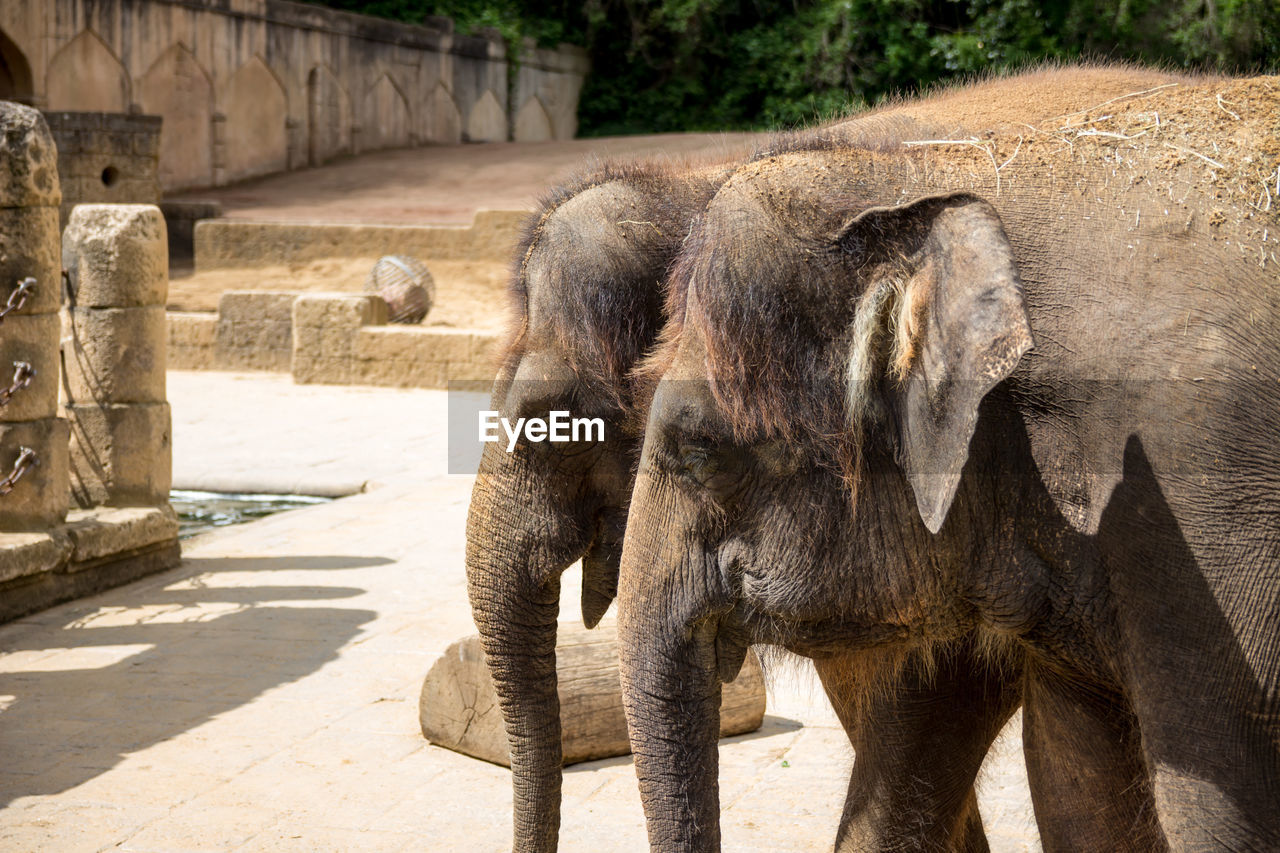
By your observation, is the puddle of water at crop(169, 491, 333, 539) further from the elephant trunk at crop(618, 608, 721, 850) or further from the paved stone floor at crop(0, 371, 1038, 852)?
the elephant trunk at crop(618, 608, 721, 850)

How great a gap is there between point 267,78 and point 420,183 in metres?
3.73

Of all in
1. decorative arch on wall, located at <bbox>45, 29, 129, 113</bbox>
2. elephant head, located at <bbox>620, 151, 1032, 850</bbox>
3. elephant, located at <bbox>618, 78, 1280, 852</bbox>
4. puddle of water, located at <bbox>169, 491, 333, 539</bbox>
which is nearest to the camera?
elephant, located at <bbox>618, 78, 1280, 852</bbox>

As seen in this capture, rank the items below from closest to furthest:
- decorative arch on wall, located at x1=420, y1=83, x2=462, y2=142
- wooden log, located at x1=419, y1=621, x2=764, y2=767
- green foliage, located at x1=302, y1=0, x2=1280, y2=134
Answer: wooden log, located at x1=419, y1=621, x2=764, y2=767
green foliage, located at x1=302, y1=0, x2=1280, y2=134
decorative arch on wall, located at x1=420, y1=83, x2=462, y2=142

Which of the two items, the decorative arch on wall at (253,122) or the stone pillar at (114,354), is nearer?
the stone pillar at (114,354)

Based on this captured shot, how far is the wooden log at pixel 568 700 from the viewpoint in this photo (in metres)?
4.72

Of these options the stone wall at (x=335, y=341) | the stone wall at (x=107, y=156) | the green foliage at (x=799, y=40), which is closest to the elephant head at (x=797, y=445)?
the stone wall at (x=335, y=341)

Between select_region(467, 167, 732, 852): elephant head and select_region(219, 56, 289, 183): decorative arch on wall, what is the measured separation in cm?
2304

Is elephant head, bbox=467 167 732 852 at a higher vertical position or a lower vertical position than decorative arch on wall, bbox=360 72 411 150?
lower

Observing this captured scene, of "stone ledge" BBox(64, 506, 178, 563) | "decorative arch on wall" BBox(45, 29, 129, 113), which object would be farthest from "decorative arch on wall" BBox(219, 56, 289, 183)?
"stone ledge" BBox(64, 506, 178, 563)

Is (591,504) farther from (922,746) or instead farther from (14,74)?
(14,74)

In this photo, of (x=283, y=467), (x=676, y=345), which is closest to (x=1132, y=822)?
(x=676, y=345)

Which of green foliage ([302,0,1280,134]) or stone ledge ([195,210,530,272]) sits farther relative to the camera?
green foliage ([302,0,1280,134])

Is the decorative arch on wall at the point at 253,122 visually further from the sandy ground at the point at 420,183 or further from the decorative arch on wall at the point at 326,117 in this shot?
the decorative arch on wall at the point at 326,117

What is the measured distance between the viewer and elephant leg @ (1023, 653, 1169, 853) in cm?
258
